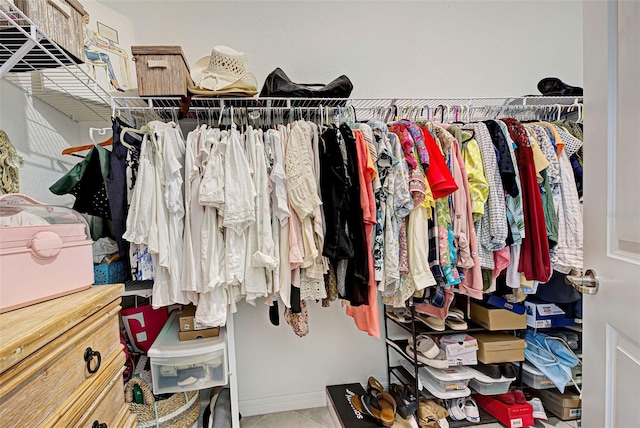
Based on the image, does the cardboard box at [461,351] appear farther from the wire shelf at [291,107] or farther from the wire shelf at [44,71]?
the wire shelf at [44,71]

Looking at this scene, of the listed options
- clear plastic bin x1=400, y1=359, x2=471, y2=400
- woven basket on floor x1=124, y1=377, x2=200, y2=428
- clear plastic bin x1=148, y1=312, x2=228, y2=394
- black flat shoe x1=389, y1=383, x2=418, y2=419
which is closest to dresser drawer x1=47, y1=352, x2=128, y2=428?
clear plastic bin x1=148, y1=312, x2=228, y2=394

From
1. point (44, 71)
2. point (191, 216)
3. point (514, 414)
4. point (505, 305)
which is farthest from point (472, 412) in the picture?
A: point (44, 71)

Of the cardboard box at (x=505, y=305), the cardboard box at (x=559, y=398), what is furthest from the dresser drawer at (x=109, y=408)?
the cardboard box at (x=559, y=398)

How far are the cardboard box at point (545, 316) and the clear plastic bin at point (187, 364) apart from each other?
1.63 metres

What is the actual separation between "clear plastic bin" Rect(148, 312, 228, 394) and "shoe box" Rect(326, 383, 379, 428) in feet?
2.18

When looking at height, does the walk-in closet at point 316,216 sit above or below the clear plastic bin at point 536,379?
above

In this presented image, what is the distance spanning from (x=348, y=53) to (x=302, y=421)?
2198 mm

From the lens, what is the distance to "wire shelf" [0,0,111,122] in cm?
91

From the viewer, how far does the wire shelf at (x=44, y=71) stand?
906 millimetres

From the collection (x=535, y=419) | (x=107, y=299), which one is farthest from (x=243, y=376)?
(x=535, y=419)

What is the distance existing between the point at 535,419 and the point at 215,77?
95.8 inches

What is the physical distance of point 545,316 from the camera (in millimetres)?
1753

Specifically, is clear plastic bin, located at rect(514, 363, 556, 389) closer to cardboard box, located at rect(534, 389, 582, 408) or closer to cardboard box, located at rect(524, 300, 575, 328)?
cardboard box, located at rect(534, 389, 582, 408)

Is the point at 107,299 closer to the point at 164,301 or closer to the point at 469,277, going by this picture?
the point at 164,301
